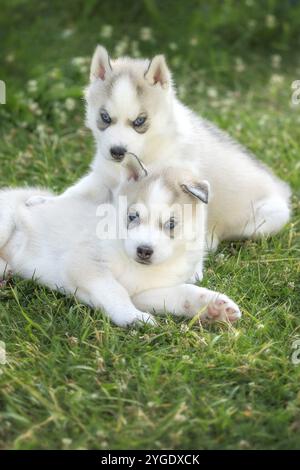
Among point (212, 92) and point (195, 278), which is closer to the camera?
point (195, 278)

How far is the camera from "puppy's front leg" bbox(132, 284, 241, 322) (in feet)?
14.0

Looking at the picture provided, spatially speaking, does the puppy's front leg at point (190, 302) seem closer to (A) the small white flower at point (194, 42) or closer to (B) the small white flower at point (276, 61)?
(A) the small white flower at point (194, 42)

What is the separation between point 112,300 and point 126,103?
126 centimetres

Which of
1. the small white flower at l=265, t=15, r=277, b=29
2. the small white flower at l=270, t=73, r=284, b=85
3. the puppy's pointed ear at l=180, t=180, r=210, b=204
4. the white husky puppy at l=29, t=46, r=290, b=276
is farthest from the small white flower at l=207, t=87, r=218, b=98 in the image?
the puppy's pointed ear at l=180, t=180, r=210, b=204

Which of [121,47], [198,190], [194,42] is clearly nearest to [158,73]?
[198,190]

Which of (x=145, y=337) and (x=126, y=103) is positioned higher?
(x=126, y=103)

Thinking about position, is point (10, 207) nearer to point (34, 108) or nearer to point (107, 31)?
point (34, 108)

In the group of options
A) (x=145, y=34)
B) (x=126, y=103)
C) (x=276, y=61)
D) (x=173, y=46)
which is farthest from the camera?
(x=276, y=61)

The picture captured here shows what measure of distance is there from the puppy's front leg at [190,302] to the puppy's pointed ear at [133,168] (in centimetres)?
61

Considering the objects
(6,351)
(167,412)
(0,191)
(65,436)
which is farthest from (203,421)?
(0,191)

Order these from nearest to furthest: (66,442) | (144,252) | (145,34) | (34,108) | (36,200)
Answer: (66,442) < (144,252) < (36,200) < (34,108) < (145,34)

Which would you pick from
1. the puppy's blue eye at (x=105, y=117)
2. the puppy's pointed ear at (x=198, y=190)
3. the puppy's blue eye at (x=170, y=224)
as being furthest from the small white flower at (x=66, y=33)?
the puppy's blue eye at (x=170, y=224)

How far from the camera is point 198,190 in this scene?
4238 millimetres

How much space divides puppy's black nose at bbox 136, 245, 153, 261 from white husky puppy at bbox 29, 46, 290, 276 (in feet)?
2.01
